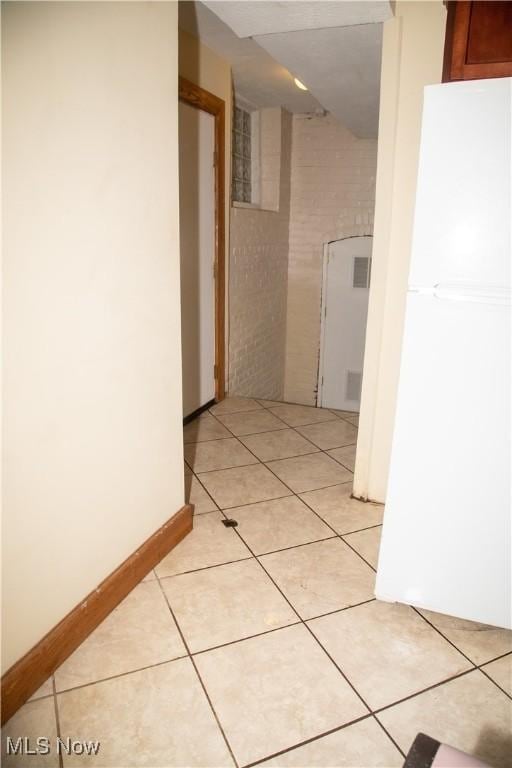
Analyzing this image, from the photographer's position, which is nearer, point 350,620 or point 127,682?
point 127,682

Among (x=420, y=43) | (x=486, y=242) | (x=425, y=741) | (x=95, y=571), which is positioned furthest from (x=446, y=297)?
(x=95, y=571)

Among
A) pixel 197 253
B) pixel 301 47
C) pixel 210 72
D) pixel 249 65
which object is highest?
pixel 249 65

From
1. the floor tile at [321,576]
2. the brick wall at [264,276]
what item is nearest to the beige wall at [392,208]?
the floor tile at [321,576]

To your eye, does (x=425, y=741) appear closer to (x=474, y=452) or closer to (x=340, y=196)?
(x=474, y=452)

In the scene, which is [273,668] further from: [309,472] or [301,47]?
[301,47]

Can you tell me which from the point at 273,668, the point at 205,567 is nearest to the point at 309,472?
the point at 205,567

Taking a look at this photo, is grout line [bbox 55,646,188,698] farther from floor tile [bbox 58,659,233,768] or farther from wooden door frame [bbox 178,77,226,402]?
wooden door frame [bbox 178,77,226,402]

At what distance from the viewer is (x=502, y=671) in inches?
64.6

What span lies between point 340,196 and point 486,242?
13.8ft

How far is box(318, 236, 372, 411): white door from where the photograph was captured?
17.9 ft

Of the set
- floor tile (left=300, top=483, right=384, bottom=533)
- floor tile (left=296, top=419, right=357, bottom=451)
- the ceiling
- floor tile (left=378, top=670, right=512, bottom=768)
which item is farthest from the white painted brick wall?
floor tile (left=378, top=670, right=512, bottom=768)

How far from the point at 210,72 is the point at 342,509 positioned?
3076mm

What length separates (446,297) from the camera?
1.55m

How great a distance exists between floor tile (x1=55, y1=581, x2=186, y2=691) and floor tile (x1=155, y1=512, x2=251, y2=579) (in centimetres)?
20
